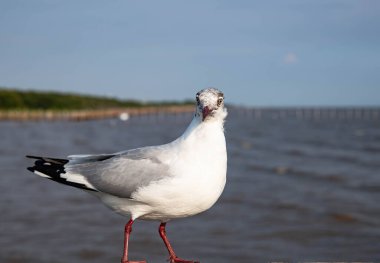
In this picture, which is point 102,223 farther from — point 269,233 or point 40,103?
point 40,103

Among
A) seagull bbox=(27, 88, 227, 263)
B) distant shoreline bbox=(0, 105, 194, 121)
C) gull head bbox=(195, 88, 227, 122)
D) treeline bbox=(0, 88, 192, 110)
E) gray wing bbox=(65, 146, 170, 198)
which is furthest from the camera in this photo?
treeline bbox=(0, 88, 192, 110)

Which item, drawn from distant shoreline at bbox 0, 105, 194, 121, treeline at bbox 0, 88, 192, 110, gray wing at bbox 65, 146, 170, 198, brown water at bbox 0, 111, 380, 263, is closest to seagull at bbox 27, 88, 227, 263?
gray wing at bbox 65, 146, 170, 198

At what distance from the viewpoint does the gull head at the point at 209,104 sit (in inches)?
124

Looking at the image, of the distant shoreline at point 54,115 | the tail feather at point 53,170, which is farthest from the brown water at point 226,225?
the distant shoreline at point 54,115

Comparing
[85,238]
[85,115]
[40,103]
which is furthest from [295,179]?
[40,103]

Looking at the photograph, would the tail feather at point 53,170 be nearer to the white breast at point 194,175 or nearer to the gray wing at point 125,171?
the gray wing at point 125,171

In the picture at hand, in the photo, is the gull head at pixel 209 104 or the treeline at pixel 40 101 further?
the treeline at pixel 40 101

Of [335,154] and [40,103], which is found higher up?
[40,103]

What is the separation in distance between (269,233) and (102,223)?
3.30m

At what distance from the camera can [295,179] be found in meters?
17.3

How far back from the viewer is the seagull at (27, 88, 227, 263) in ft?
10.8

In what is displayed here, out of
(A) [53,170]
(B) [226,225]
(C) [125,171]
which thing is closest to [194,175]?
(C) [125,171]

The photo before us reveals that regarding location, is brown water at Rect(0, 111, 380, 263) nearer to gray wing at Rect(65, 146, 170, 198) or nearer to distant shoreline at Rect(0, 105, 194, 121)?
gray wing at Rect(65, 146, 170, 198)

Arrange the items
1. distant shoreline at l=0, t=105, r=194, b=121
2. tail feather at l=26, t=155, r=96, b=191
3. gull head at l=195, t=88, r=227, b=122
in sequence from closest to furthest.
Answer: gull head at l=195, t=88, r=227, b=122 < tail feather at l=26, t=155, r=96, b=191 < distant shoreline at l=0, t=105, r=194, b=121
